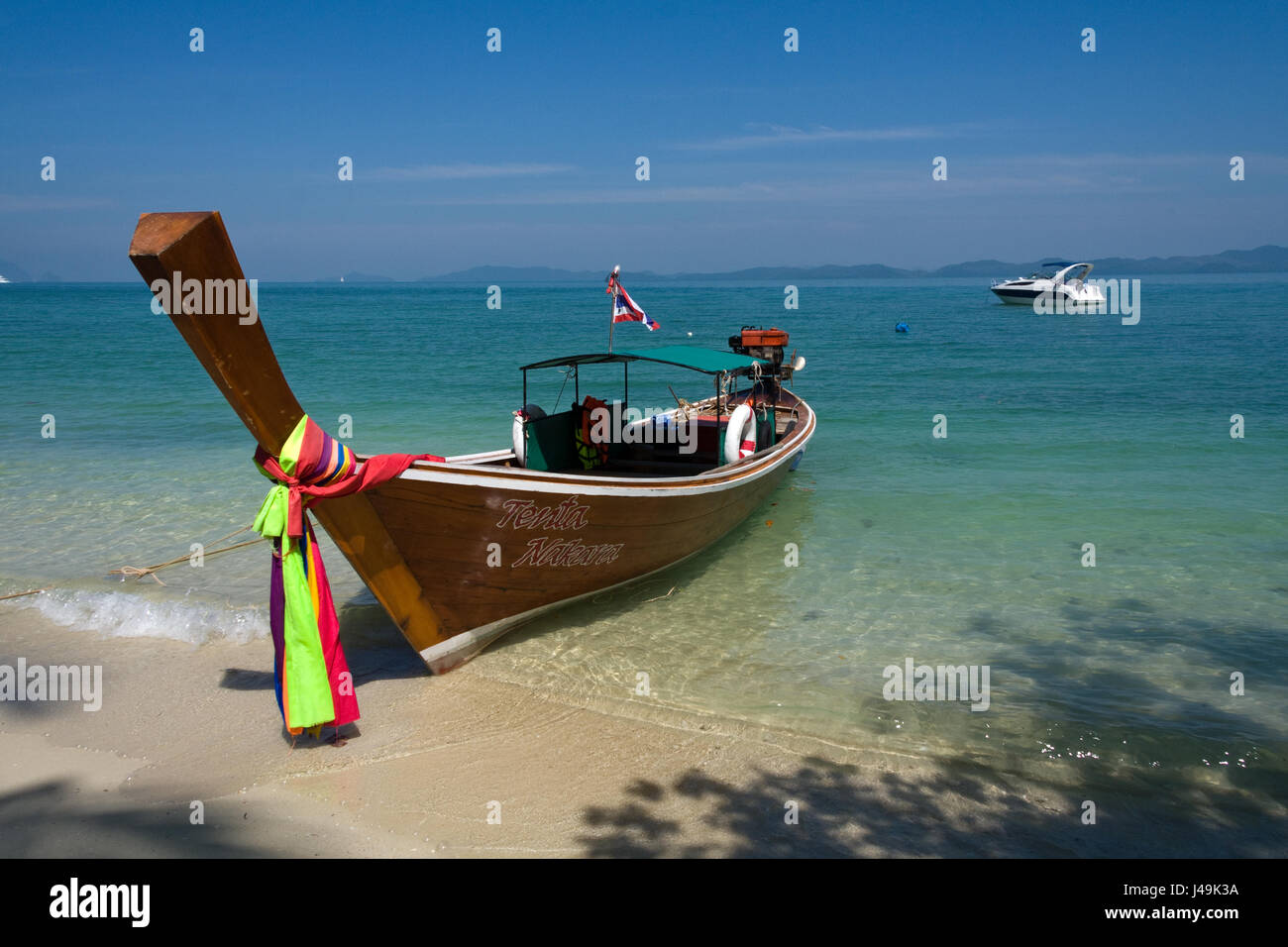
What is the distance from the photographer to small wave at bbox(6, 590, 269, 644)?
815 centimetres

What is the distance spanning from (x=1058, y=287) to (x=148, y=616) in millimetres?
72426

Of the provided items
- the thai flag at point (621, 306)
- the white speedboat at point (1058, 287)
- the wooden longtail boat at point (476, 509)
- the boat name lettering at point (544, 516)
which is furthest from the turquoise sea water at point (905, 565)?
the white speedboat at point (1058, 287)

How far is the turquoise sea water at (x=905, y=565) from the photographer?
7.01 meters

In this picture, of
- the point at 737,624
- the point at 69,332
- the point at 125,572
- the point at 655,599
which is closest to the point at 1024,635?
the point at 737,624

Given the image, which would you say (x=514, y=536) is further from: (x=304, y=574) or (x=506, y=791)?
(x=506, y=791)

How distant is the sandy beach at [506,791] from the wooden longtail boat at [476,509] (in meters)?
0.90

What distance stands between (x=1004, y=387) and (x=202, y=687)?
2590 cm

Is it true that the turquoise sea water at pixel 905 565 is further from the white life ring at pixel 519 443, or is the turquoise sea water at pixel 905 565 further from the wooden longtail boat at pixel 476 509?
the white life ring at pixel 519 443

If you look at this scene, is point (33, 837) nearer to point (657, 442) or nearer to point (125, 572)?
point (125, 572)

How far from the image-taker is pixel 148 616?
333 inches

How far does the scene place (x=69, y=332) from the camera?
51.3 meters

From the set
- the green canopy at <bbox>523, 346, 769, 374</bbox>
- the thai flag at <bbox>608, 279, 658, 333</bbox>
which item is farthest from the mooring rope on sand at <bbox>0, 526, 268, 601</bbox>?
the thai flag at <bbox>608, 279, 658, 333</bbox>

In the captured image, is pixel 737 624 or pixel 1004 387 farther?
pixel 1004 387

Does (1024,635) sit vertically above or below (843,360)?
below
